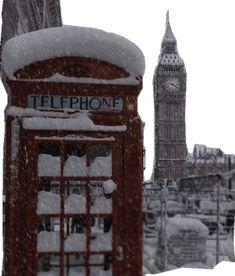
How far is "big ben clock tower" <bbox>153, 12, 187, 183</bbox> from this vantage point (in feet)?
174

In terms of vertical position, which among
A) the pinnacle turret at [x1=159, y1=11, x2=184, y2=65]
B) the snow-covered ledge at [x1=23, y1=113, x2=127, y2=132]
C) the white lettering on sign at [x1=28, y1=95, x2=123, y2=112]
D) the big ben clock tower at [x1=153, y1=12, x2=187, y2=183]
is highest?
the pinnacle turret at [x1=159, y1=11, x2=184, y2=65]

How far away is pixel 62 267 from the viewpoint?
3.65 m

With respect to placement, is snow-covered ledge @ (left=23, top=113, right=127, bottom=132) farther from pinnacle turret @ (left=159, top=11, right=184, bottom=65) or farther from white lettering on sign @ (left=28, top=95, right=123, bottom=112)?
pinnacle turret @ (left=159, top=11, right=184, bottom=65)

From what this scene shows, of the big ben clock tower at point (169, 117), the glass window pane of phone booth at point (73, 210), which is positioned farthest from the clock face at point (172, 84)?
the glass window pane of phone booth at point (73, 210)

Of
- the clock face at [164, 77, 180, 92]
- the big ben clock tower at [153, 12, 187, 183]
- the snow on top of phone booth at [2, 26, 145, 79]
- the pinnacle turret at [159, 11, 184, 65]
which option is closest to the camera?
the snow on top of phone booth at [2, 26, 145, 79]

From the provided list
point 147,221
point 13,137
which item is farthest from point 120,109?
point 147,221

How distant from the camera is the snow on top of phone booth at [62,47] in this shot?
3482mm

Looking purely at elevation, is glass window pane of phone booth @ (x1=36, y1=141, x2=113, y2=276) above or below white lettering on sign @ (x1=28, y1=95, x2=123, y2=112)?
below

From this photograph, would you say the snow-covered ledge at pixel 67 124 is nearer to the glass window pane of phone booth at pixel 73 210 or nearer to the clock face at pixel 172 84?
the glass window pane of phone booth at pixel 73 210

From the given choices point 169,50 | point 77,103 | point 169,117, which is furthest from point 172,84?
point 77,103

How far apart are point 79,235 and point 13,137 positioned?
0.91 metres

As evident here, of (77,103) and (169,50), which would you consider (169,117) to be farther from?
(77,103)

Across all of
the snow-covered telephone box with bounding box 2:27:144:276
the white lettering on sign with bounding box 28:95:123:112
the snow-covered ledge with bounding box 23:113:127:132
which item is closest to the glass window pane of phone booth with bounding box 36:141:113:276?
the snow-covered telephone box with bounding box 2:27:144:276

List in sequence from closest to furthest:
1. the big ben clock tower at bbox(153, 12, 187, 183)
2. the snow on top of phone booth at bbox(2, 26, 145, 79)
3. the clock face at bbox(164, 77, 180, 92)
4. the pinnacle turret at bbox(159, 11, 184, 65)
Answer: the snow on top of phone booth at bbox(2, 26, 145, 79) → the big ben clock tower at bbox(153, 12, 187, 183) → the clock face at bbox(164, 77, 180, 92) → the pinnacle turret at bbox(159, 11, 184, 65)
